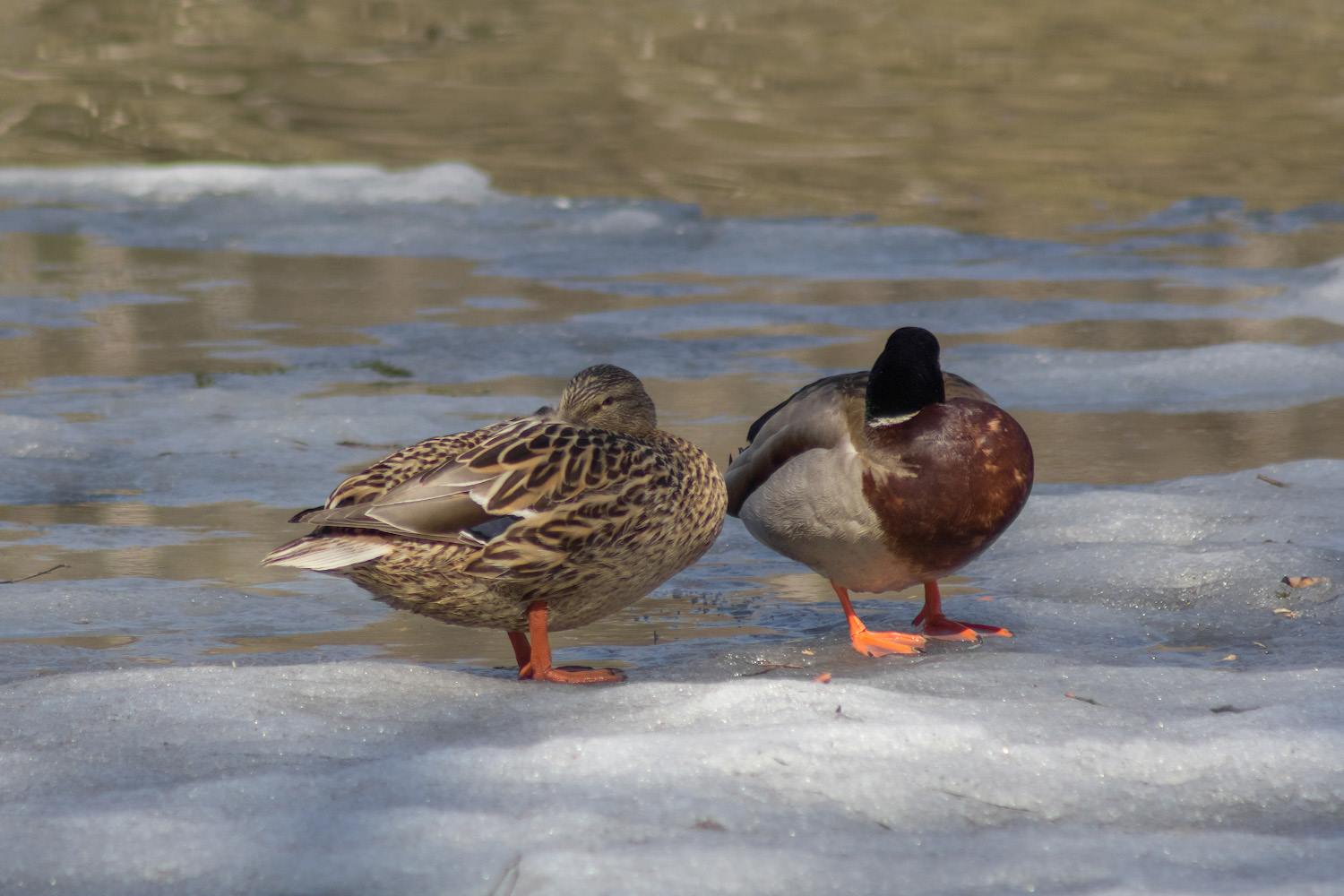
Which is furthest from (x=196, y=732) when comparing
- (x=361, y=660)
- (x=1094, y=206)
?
(x=1094, y=206)

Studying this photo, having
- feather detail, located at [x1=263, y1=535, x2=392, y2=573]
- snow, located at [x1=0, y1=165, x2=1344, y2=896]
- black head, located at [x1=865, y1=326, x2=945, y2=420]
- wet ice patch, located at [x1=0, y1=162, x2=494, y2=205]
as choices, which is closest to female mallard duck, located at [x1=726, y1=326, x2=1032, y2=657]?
black head, located at [x1=865, y1=326, x2=945, y2=420]

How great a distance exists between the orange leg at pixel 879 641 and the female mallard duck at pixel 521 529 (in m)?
0.42

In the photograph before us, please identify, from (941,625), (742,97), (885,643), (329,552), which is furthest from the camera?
(742,97)

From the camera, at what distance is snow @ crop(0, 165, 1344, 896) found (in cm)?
257

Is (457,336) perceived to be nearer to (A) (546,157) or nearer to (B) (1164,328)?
(B) (1164,328)

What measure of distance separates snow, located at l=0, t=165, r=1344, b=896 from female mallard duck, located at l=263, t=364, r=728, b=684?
170 millimetres

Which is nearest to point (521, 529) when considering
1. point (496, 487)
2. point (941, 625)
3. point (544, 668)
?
point (496, 487)

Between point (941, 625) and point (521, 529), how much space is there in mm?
1126

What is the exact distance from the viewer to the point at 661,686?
3408 mm

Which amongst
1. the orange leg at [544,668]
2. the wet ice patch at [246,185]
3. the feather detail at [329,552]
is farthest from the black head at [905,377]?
the wet ice patch at [246,185]

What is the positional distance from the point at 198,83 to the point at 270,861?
15369mm

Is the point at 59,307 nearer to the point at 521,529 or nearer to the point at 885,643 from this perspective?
the point at 521,529

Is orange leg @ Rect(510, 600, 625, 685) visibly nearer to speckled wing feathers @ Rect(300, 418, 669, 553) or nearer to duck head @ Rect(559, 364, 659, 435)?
speckled wing feathers @ Rect(300, 418, 669, 553)

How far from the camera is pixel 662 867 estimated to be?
97.3 inches
